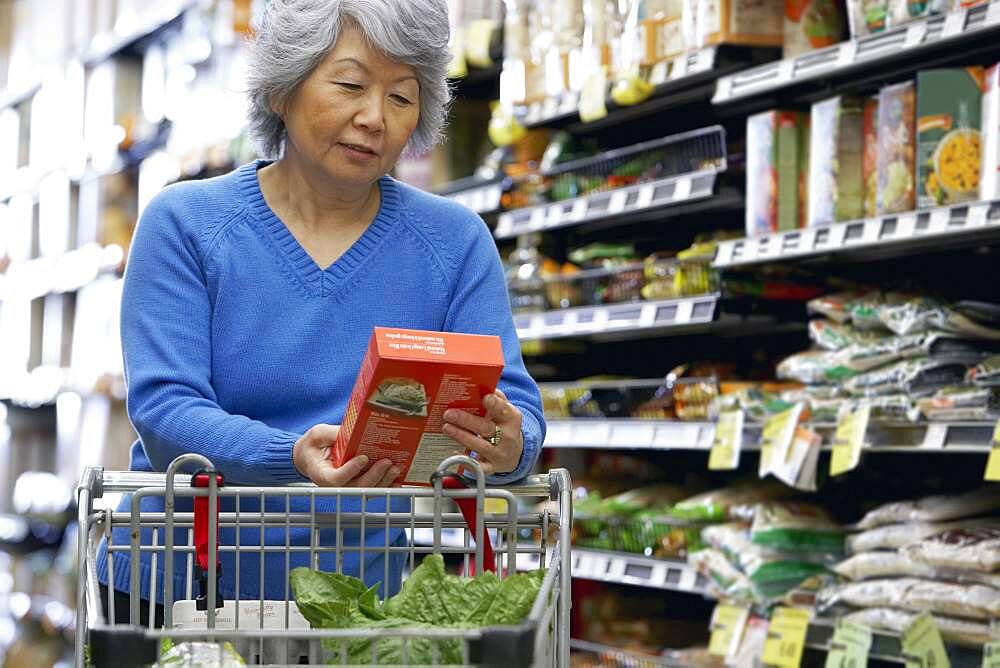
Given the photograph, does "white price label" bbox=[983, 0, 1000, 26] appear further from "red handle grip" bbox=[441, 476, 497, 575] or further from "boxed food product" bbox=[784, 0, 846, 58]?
"red handle grip" bbox=[441, 476, 497, 575]

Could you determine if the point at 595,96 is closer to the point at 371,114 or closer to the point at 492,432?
the point at 371,114

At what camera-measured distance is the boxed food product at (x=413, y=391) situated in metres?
1.36

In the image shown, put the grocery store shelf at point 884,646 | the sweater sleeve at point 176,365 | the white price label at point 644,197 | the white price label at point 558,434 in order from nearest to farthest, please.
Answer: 1. the sweater sleeve at point 176,365
2. the grocery store shelf at point 884,646
3. the white price label at point 644,197
4. the white price label at point 558,434

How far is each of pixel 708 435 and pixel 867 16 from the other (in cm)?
92

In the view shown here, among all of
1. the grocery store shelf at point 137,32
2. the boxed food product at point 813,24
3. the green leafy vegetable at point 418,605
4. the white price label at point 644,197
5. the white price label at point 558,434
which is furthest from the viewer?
the grocery store shelf at point 137,32

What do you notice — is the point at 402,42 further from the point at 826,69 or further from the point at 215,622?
the point at 826,69

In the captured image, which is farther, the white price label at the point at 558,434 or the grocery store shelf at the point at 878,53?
the white price label at the point at 558,434

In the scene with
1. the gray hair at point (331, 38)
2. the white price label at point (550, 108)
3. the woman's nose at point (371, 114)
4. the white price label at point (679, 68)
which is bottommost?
the woman's nose at point (371, 114)

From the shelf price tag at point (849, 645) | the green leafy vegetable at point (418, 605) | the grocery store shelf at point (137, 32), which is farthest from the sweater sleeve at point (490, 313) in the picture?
the grocery store shelf at point (137, 32)

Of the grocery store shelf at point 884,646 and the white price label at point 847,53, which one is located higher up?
the white price label at point 847,53

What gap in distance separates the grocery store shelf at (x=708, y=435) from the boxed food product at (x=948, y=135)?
0.40 meters

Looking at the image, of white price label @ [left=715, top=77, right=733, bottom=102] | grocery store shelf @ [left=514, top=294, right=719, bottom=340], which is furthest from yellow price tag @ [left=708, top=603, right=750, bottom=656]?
white price label @ [left=715, top=77, right=733, bottom=102]

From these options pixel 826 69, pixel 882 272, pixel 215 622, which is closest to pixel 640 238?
pixel 882 272

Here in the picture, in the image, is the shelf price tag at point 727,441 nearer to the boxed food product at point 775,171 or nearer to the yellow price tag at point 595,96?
the boxed food product at point 775,171
